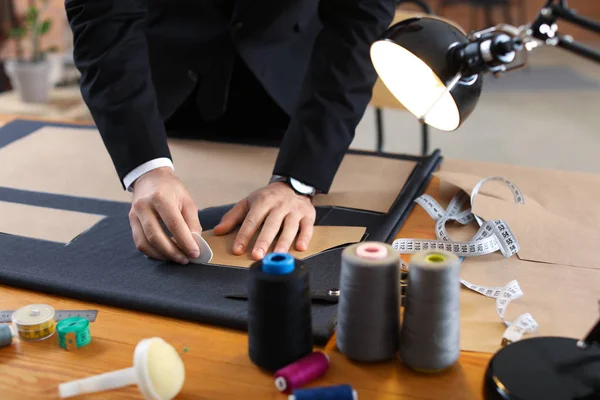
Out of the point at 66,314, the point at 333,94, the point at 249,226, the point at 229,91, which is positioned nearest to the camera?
the point at 66,314

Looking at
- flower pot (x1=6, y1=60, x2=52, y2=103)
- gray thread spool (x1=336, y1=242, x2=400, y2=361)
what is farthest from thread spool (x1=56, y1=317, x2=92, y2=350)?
flower pot (x1=6, y1=60, x2=52, y2=103)

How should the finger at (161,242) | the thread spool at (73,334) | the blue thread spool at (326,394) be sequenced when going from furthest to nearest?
1. the finger at (161,242)
2. the thread spool at (73,334)
3. the blue thread spool at (326,394)

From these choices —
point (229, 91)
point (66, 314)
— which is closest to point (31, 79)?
point (229, 91)

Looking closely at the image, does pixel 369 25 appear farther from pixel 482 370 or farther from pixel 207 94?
pixel 482 370

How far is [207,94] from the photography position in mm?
1626

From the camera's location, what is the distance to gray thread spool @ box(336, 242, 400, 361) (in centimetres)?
76

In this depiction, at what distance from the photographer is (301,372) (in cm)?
77

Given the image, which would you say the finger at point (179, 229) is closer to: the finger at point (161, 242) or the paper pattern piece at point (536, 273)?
the finger at point (161, 242)

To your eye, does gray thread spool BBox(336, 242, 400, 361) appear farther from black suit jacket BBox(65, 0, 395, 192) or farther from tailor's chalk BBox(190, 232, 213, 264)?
black suit jacket BBox(65, 0, 395, 192)

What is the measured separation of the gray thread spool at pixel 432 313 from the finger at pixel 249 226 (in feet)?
1.26

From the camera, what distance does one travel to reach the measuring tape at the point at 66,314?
2.99 feet

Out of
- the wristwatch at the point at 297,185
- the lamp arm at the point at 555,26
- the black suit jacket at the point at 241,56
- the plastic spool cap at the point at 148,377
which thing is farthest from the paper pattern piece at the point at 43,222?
the lamp arm at the point at 555,26

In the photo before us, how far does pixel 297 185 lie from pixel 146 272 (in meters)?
0.36

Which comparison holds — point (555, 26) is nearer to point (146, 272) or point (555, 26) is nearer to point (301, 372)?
point (301, 372)
